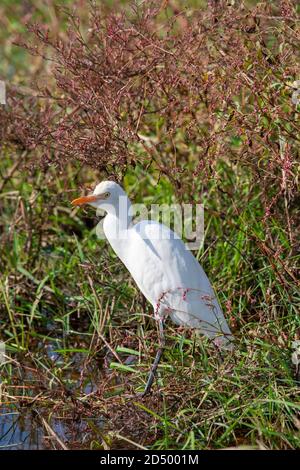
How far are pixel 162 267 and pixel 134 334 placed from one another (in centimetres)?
38

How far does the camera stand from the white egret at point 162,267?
4.31 m

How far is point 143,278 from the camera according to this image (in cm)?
435

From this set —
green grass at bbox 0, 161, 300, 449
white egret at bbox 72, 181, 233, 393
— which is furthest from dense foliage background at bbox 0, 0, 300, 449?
white egret at bbox 72, 181, 233, 393

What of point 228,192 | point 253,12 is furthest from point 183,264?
point 253,12

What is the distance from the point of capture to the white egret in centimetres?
431

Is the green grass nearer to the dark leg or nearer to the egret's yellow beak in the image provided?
the dark leg

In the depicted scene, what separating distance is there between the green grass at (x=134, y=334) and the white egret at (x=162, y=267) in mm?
136

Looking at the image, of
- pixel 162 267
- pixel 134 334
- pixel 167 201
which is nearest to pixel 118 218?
pixel 162 267

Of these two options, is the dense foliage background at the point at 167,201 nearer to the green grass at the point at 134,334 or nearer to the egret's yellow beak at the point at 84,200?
the green grass at the point at 134,334

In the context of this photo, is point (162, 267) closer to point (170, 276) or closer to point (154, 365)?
point (170, 276)

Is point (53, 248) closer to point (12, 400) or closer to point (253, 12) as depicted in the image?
point (12, 400)

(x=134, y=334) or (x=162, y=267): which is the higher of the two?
(x=162, y=267)

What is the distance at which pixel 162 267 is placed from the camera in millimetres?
4332

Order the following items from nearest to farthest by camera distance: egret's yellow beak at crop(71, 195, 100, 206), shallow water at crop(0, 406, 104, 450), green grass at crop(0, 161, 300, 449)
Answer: green grass at crop(0, 161, 300, 449) → shallow water at crop(0, 406, 104, 450) → egret's yellow beak at crop(71, 195, 100, 206)
